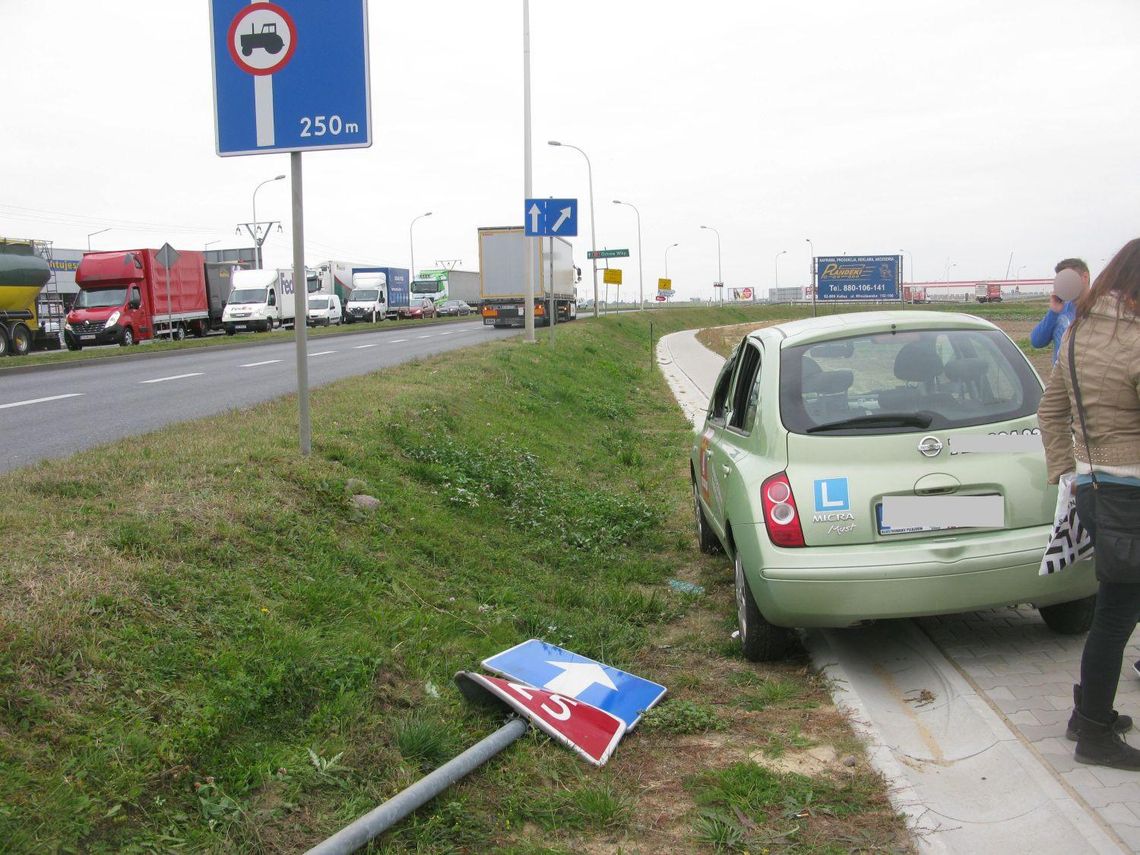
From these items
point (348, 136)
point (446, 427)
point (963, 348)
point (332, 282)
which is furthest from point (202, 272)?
point (963, 348)

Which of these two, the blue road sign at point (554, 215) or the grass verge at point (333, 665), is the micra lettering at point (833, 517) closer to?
the grass verge at point (333, 665)

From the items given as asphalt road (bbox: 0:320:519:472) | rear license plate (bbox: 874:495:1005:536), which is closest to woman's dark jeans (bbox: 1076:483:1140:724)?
rear license plate (bbox: 874:495:1005:536)

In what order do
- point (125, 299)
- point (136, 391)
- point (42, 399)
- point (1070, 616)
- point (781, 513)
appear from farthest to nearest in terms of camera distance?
point (125, 299) → point (136, 391) → point (42, 399) → point (1070, 616) → point (781, 513)

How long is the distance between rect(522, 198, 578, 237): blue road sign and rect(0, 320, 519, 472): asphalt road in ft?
12.7

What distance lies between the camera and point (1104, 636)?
3.51 meters

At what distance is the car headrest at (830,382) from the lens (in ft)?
16.1

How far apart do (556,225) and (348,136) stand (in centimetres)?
1286

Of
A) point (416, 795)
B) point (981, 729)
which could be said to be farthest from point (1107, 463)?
point (416, 795)

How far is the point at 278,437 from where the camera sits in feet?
23.0

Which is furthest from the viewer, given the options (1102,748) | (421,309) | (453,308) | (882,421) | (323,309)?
(453,308)

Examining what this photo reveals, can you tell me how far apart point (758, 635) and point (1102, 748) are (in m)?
1.54

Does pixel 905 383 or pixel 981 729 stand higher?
pixel 905 383

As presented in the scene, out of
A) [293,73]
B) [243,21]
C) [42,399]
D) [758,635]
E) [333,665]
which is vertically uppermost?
[243,21]

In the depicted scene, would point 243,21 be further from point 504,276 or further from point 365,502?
point 504,276
